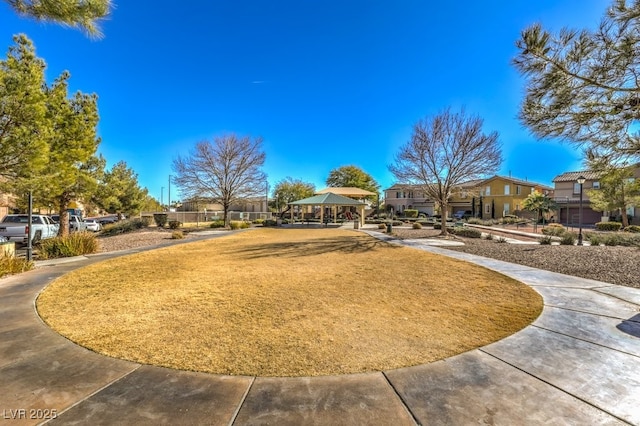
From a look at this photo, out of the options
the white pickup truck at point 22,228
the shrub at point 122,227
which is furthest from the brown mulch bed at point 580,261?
the shrub at point 122,227

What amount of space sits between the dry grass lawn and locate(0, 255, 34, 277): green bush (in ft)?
4.91

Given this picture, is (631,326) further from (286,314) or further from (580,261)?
(580,261)

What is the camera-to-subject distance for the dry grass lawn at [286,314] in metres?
3.25

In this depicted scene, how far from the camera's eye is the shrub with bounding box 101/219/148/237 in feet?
66.0

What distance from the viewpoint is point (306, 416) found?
7.27 feet

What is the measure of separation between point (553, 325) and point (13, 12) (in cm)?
922

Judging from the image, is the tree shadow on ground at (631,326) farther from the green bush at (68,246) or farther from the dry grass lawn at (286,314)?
the green bush at (68,246)

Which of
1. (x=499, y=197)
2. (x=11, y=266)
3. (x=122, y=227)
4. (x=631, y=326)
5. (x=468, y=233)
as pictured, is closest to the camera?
(x=631, y=326)

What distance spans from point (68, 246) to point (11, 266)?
134 inches

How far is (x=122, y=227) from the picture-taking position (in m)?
20.7

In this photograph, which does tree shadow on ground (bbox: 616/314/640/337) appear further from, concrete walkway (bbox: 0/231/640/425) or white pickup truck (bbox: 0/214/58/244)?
white pickup truck (bbox: 0/214/58/244)

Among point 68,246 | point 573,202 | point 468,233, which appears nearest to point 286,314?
point 68,246

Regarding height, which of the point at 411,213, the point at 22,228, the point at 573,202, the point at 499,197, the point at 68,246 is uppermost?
the point at 499,197

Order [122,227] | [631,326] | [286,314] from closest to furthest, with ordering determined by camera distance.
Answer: [631,326]
[286,314]
[122,227]
